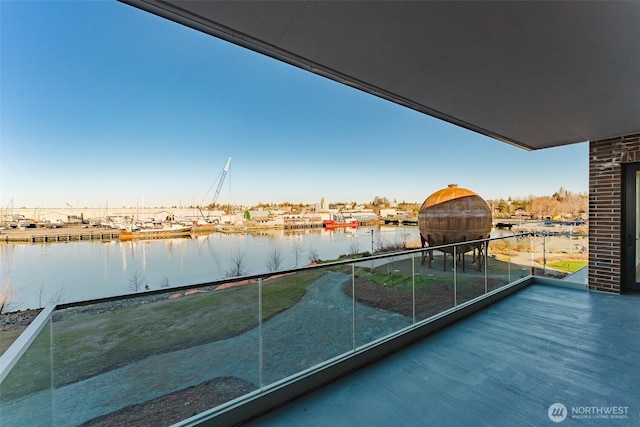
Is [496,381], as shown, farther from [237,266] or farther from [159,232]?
[159,232]

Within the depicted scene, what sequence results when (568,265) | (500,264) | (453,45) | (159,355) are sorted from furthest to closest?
1. (568,265)
2. (500,264)
3. (159,355)
4. (453,45)

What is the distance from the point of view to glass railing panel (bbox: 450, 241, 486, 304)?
396 cm

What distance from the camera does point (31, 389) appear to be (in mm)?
1290

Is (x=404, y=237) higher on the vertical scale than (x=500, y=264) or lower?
lower

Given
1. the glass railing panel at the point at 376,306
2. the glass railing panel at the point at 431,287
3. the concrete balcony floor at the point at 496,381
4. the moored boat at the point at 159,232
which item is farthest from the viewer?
the moored boat at the point at 159,232

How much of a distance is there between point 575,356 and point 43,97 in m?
17.7

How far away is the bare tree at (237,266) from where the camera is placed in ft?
47.8

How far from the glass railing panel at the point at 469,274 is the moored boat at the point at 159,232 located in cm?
1731

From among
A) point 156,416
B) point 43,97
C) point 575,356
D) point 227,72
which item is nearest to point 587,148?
point 575,356

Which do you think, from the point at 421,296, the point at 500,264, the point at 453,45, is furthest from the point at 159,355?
the point at 500,264

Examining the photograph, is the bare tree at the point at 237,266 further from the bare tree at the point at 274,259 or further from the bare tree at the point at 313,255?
the bare tree at the point at 313,255

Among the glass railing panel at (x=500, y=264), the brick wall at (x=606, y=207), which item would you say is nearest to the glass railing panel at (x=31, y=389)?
the glass railing panel at (x=500, y=264)

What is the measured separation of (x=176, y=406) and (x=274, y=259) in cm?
1511

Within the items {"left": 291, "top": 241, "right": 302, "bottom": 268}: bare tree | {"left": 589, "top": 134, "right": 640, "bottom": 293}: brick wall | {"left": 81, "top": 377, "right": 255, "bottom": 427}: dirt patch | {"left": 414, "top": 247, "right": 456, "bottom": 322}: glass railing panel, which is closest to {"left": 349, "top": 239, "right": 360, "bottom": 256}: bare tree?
{"left": 291, "top": 241, "right": 302, "bottom": 268}: bare tree
